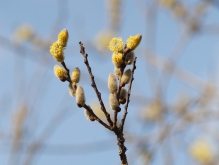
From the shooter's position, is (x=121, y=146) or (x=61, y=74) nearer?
(x=121, y=146)

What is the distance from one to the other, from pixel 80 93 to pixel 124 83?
0.34 ft

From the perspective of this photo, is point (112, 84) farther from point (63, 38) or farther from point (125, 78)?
point (63, 38)

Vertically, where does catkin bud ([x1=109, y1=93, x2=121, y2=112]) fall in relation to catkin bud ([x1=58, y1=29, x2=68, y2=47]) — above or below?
below

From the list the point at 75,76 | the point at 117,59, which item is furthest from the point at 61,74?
the point at 117,59

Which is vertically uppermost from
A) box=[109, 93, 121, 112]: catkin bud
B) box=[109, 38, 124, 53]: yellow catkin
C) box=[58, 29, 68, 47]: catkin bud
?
box=[58, 29, 68, 47]: catkin bud

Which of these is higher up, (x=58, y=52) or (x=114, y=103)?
(x=58, y=52)

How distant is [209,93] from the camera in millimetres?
2656

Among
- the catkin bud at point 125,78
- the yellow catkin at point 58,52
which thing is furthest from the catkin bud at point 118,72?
the yellow catkin at point 58,52

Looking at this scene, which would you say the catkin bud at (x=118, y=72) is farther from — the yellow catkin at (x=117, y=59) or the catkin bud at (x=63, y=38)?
the catkin bud at (x=63, y=38)

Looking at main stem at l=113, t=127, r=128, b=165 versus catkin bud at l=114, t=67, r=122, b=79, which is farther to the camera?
catkin bud at l=114, t=67, r=122, b=79

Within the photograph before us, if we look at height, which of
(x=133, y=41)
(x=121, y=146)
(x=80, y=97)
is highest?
(x=133, y=41)

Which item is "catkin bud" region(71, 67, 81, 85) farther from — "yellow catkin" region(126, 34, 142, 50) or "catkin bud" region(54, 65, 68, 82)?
"yellow catkin" region(126, 34, 142, 50)

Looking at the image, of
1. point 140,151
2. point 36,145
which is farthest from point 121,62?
point 36,145

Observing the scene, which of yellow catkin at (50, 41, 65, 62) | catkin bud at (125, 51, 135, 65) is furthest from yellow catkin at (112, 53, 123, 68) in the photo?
yellow catkin at (50, 41, 65, 62)
